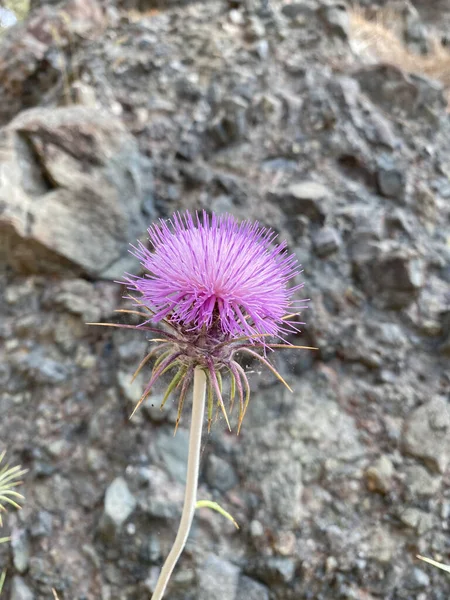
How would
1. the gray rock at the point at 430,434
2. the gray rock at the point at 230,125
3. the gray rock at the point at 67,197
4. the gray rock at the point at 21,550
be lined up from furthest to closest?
the gray rock at the point at 230,125
the gray rock at the point at 67,197
the gray rock at the point at 430,434
the gray rock at the point at 21,550

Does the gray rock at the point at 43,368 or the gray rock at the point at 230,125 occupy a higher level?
the gray rock at the point at 230,125

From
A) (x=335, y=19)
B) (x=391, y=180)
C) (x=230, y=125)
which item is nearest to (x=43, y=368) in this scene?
(x=230, y=125)

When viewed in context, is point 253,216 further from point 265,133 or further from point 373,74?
point 373,74

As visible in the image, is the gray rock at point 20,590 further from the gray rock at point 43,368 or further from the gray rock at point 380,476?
the gray rock at point 380,476

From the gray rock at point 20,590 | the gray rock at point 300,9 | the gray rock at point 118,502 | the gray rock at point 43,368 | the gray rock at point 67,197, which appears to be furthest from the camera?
the gray rock at point 300,9

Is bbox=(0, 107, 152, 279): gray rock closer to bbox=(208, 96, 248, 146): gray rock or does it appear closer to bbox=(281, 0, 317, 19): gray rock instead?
bbox=(208, 96, 248, 146): gray rock

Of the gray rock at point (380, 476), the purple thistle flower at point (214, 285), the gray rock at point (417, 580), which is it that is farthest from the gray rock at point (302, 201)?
the gray rock at point (417, 580)

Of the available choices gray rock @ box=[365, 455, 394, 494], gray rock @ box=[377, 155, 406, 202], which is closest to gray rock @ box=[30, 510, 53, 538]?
gray rock @ box=[365, 455, 394, 494]
